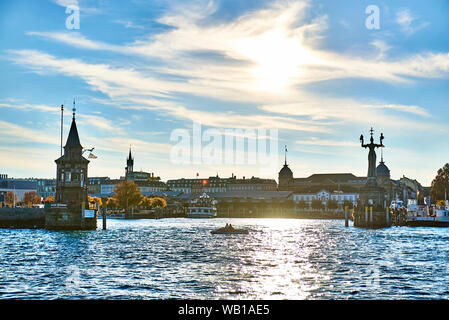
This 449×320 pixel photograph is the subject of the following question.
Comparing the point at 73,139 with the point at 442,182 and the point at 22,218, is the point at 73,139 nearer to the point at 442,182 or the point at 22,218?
the point at 22,218

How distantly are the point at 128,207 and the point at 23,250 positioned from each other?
136 m

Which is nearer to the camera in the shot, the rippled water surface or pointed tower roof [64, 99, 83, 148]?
the rippled water surface

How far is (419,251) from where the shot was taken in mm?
61281

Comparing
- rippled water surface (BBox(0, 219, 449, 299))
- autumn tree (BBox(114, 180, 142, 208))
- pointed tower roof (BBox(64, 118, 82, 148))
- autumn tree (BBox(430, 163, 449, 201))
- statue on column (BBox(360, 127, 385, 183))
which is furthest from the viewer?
autumn tree (BBox(114, 180, 142, 208))

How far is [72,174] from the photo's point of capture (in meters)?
95.4

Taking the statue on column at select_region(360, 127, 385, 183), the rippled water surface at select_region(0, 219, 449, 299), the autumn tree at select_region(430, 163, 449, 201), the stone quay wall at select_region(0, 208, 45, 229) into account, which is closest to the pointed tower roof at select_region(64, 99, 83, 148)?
the stone quay wall at select_region(0, 208, 45, 229)

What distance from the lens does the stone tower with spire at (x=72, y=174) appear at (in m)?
93.7

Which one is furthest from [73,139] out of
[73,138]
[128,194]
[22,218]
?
[128,194]

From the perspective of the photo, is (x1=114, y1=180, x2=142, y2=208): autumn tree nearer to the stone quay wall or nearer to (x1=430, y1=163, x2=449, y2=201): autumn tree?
the stone quay wall

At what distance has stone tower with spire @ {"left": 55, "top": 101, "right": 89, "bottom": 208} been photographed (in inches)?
3688

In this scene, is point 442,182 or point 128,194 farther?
point 128,194

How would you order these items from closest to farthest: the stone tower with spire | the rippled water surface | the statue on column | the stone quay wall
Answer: the rippled water surface, the stone tower with spire, the stone quay wall, the statue on column

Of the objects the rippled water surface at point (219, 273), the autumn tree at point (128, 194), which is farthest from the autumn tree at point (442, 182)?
the rippled water surface at point (219, 273)

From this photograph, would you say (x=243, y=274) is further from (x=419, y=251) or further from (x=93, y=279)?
(x=419, y=251)
